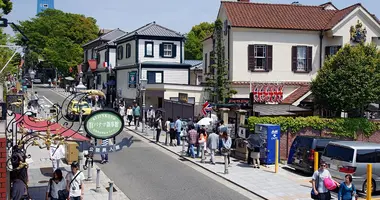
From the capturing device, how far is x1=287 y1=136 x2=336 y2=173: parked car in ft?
56.0

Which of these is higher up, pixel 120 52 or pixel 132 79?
pixel 120 52

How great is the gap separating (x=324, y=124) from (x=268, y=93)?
6.45m

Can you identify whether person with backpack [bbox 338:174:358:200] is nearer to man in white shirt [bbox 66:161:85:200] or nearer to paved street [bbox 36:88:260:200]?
paved street [bbox 36:88:260:200]

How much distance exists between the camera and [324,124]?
2162cm

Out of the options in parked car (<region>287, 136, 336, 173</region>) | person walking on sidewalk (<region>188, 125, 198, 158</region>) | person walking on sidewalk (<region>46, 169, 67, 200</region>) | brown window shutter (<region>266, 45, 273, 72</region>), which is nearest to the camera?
person walking on sidewalk (<region>46, 169, 67, 200</region>)

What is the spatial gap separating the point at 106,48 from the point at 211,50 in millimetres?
22625

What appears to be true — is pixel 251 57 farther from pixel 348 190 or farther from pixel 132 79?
pixel 348 190

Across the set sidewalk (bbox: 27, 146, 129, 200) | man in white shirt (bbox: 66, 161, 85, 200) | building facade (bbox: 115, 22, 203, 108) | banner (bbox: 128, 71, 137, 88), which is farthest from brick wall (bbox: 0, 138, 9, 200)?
banner (bbox: 128, 71, 137, 88)

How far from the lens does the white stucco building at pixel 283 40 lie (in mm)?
28031

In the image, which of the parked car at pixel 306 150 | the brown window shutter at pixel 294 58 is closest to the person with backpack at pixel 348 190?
the parked car at pixel 306 150

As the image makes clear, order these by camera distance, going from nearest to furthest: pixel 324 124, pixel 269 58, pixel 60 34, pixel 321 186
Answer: pixel 321 186 → pixel 324 124 → pixel 269 58 → pixel 60 34

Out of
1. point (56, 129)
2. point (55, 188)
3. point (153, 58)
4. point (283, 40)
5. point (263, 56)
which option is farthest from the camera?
point (153, 58)

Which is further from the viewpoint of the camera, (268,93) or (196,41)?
(196,41)

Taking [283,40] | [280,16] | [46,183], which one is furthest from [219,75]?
[46,183]
